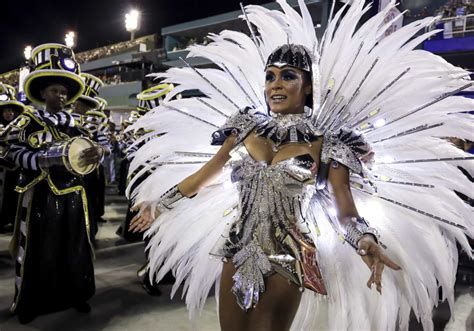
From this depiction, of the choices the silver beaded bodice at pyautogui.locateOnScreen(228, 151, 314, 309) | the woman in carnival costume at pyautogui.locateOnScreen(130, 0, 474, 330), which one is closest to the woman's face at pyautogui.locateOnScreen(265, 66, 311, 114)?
the woman in carnival costume at pyautogui.locateOnScreen(130, 0, 474, 330)

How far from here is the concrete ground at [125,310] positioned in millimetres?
3658

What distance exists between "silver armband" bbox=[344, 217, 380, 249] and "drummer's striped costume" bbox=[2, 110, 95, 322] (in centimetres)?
271

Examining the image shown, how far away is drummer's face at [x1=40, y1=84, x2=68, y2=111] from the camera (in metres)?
3.67

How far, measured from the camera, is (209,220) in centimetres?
223

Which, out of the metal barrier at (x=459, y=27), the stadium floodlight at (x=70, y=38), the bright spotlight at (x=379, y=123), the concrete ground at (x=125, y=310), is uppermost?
the stadium floodlight at (x=70, y=38)

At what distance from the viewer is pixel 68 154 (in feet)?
11.2

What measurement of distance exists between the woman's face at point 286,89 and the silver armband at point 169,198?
622mm

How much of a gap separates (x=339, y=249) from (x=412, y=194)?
414 mm

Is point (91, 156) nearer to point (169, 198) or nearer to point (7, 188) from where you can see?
point (169, 198)

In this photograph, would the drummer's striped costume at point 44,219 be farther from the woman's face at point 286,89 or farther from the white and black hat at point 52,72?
the woman's face at point 286,89

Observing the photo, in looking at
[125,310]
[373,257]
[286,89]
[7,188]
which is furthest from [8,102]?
[373,257]

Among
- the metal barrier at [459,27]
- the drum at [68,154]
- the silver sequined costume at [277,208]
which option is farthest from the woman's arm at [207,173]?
the metal barrier at [459,27]

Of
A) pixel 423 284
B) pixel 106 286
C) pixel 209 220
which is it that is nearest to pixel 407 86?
pixel 423 284

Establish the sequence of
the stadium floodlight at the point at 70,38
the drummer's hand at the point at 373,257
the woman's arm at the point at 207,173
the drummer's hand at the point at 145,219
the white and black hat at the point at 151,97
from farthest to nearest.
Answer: the stadium floodlight at the point at 70,38 → the white and black hat at the point at 151,97 → the drummer's hand at the point at 145,219 → the woman's arm at the point at 207,173 → the drummer's hand at the point at 373,257
